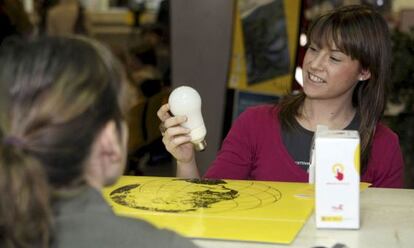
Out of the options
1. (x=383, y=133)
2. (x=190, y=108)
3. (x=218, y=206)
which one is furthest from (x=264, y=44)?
(x=218, y=206)

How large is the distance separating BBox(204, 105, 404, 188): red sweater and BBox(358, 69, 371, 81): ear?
16 cm

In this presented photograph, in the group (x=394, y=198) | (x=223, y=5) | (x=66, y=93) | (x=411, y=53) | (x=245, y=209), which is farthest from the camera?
(x=223, y=5)

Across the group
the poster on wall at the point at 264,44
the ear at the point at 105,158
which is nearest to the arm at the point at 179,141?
the ear at the point at 105,158

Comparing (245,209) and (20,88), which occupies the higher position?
(20,88)

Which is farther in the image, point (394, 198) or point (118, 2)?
point (118, 2)

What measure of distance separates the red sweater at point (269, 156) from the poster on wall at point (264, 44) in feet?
5.80

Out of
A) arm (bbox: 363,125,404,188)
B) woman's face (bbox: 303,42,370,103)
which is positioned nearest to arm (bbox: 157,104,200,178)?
woman's face (bbox: 303,42,370,103)

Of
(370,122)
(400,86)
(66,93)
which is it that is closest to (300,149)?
(370,122)

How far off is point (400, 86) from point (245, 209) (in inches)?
90.2

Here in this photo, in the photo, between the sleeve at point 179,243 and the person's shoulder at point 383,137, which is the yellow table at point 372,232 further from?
the person's shoulder at point 383,137

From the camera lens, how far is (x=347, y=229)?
171cm

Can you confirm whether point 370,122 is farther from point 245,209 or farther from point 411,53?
point 411,53

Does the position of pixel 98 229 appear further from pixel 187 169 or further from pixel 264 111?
pixel 264 111

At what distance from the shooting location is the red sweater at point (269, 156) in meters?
2.38
